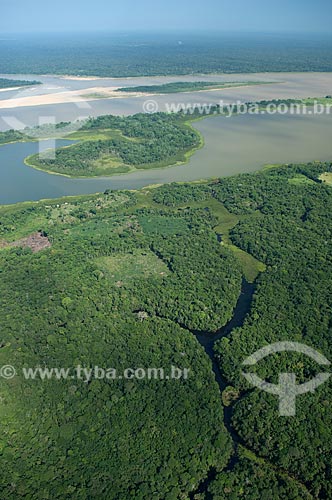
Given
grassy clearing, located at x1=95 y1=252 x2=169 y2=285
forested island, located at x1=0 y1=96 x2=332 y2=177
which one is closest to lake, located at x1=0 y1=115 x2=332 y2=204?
forested island, located at x1=0 y1=96 x2=332 y2=177

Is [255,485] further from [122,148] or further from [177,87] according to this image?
[177,87]

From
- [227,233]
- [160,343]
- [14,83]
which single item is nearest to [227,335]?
[160,343]

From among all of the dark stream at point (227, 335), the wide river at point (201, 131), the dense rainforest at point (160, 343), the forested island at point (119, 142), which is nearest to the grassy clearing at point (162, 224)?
the dense rainforest at point (160, 343)

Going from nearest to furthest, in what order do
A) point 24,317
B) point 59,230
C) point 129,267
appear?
point 24,317 < point 129,267 < point 59,230

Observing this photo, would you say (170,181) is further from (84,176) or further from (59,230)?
(59,230)

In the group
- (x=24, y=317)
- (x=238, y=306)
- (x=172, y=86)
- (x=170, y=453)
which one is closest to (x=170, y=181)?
(x=238, y=306)

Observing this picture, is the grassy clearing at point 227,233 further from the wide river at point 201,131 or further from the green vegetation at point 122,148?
the green vegetation at point 122,148
